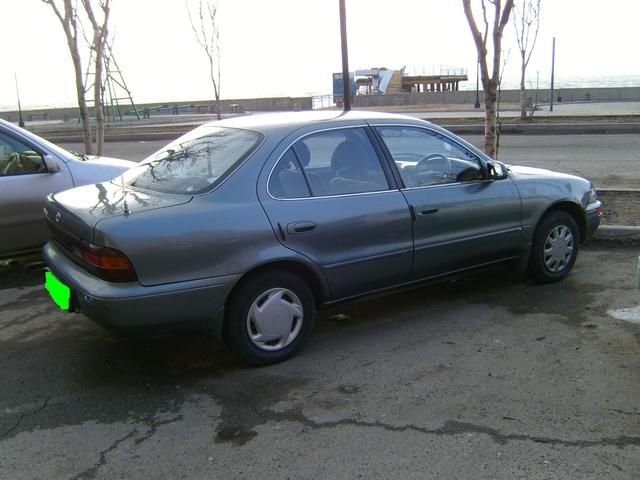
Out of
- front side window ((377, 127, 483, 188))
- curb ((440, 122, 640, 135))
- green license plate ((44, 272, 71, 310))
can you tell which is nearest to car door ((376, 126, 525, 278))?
front side window ((377, 127, 483, 188))

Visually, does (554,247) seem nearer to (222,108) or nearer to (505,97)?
(222,108)

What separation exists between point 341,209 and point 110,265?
59.1 inches

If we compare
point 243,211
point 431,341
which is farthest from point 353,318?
point 243,211

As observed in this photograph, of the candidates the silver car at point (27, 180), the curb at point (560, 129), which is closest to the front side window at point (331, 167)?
the silver car at point (27, 180)

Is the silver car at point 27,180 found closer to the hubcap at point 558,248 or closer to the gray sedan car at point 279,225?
the gray sedan car at point 279,225

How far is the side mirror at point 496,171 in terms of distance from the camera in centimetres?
489

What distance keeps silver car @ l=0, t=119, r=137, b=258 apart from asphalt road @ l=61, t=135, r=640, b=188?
7866 millimetres

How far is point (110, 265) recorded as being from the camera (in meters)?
3.42

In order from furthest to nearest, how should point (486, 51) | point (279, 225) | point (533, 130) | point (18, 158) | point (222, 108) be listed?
point (222, 108), point (533, 130), point (486, 51), point (18, 158), point (279, 225)

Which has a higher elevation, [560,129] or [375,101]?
[375,101]

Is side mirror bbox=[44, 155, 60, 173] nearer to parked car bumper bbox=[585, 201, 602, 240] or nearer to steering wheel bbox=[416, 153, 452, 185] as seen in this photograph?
steering wheel bbox=[416, 153, 452, 185]

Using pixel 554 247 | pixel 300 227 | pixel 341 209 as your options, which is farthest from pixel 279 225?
pixel 554 247

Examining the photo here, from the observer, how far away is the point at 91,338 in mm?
→ 4453

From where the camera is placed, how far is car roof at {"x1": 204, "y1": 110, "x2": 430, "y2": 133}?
4.21 metres
